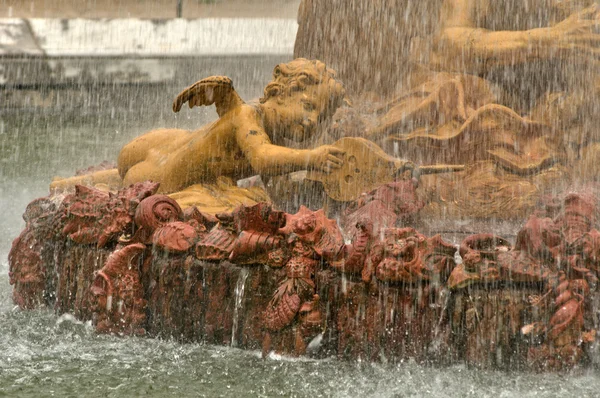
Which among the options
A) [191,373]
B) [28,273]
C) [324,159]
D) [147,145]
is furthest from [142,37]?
[191,373]

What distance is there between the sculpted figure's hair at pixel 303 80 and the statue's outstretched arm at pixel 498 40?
0.75 meters

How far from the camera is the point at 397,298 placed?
3869 millimetres

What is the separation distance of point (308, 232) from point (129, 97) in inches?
418

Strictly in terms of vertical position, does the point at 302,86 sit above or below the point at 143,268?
above

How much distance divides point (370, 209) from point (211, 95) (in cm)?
100

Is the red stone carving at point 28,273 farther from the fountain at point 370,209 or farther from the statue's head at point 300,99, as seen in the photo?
the statue's head at point 300,99

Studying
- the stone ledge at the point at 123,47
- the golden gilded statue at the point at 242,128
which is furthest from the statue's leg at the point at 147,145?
the stone ledge at the point at 123,47

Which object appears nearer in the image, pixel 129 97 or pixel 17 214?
pixel 17 214

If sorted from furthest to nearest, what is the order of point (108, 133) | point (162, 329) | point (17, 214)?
1. point (108, 133)
2. point (17, 214)
3. point (162, 329)

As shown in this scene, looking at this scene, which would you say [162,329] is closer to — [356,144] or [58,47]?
[356,144]

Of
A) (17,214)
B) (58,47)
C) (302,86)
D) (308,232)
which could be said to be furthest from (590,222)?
(58,47)

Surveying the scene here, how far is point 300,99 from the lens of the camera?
15.7 feet

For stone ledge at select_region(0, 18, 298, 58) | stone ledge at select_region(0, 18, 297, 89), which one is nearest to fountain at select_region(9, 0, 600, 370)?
stone ledge at select_region(0, 18, 297, 89)

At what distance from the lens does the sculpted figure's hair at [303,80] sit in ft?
15.7
